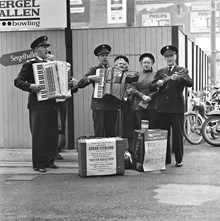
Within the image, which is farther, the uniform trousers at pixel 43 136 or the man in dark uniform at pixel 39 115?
the uniform trousers at pixel 43 136

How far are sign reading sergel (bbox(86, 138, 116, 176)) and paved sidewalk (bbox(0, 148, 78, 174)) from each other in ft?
1.92

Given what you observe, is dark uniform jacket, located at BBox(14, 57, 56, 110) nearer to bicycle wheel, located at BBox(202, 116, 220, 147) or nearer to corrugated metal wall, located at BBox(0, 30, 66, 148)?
corrugated metal wall, located at BBox(0, 30, 66, 148)

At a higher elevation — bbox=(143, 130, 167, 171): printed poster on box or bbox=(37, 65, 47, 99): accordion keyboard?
bbox=(37, 65, 47, 99): accordion keyboard

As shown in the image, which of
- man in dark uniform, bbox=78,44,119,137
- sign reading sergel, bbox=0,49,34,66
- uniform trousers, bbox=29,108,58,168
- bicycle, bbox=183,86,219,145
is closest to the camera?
uniform trousers, bbox=29,108,58,168

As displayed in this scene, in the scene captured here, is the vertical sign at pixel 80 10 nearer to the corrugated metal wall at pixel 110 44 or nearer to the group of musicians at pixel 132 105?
the corrugated metal wall at pixel 110 44

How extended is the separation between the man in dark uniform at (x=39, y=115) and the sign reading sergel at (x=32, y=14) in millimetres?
1682

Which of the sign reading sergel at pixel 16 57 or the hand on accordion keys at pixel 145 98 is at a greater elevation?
the sign reading sergel at pixel 16 57

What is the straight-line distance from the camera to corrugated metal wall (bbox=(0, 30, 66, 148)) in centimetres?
945

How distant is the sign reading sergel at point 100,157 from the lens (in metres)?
7.06

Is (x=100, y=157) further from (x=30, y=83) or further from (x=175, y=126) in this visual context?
(x=30, y=83)

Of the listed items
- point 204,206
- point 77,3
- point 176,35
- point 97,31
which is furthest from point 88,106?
point 77,3

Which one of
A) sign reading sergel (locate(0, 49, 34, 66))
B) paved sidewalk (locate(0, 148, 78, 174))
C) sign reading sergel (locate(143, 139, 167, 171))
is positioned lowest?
paved sidewalk (locate(0, 148, 78, 174))

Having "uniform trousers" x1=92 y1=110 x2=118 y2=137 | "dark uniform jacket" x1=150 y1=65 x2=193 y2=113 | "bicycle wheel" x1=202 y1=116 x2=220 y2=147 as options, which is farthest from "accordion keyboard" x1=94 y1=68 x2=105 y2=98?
"bicycle wheel" x1=202 y1=116 x2=220 y2=147

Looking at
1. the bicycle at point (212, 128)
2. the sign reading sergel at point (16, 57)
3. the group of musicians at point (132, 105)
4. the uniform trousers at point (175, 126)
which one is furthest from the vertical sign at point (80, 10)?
the uniform trousers at point (175, 126)
